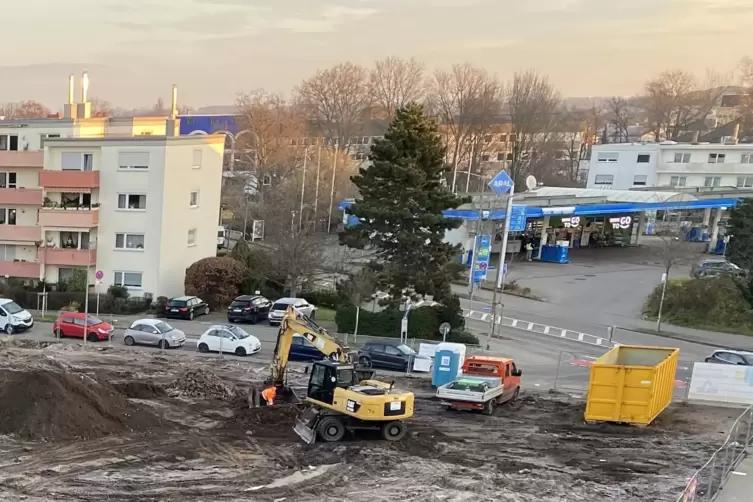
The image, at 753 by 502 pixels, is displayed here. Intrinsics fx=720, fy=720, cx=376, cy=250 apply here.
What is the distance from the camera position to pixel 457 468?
730 inches

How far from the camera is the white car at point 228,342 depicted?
108 feet

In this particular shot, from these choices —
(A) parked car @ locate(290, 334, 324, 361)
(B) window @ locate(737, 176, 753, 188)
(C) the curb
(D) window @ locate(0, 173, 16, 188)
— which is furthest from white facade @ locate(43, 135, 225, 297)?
(B) window @ locate(737, 176, 753, 188)

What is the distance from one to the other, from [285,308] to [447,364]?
563 inches

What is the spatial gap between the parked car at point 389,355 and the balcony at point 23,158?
2652 cm

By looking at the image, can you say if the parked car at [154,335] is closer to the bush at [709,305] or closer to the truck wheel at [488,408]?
the truck wheel at [488,408]

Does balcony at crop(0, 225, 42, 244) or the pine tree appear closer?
the pine tree

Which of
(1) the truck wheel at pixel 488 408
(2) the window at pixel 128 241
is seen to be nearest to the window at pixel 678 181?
(2) the window at pixel 128 241

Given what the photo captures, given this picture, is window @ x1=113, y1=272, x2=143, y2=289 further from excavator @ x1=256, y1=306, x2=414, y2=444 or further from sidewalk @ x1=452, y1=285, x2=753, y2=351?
excavator @ x1=256, y1=306, x2=414, y2=444

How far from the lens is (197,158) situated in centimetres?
4684

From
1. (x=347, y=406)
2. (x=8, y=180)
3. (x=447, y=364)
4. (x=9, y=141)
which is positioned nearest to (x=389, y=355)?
(x=447, y=364)

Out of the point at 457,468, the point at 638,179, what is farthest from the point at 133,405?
the point at 638,179

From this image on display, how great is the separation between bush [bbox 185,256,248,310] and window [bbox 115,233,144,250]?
3957 millimetres

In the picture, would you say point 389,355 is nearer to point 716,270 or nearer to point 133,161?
point 133,161

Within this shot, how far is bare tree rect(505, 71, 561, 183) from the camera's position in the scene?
101m
